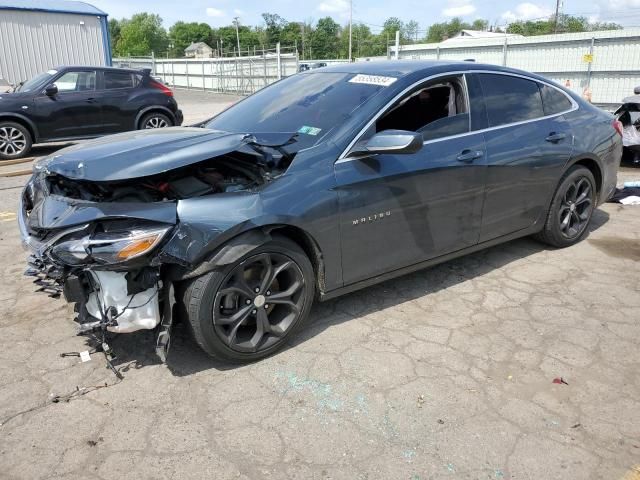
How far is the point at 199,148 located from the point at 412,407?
71.5 inches

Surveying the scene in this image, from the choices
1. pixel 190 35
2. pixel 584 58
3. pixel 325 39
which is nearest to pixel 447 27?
pixel 325 39

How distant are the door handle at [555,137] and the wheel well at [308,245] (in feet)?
7.99

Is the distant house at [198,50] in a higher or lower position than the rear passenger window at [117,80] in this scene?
higher

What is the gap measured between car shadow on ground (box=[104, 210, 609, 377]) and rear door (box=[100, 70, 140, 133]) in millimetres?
8532

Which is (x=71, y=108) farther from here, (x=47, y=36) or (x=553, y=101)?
(x=553, y=101)

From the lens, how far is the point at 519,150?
169 inches

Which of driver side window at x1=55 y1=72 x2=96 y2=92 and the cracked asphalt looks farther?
driver side window at x1=55 y1=72 x2=96 y2=92

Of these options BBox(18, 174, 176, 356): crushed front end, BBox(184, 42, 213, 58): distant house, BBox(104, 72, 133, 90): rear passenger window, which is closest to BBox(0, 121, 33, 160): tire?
BBox(104, 72, 133, 90): rear passenger window

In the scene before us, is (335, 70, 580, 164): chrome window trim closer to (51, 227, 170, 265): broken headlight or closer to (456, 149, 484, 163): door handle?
(456, 149, 484, 163): door handle

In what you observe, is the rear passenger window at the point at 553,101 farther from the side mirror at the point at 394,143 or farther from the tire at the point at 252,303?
the tire at the point at 252,303

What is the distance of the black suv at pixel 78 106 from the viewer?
9969mm

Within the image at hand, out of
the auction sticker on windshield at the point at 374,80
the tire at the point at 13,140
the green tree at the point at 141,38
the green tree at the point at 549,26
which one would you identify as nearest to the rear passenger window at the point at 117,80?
the tire at the point at 13,140

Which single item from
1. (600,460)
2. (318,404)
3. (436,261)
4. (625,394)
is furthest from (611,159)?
(318,404)

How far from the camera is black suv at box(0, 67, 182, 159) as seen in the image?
392 inches
